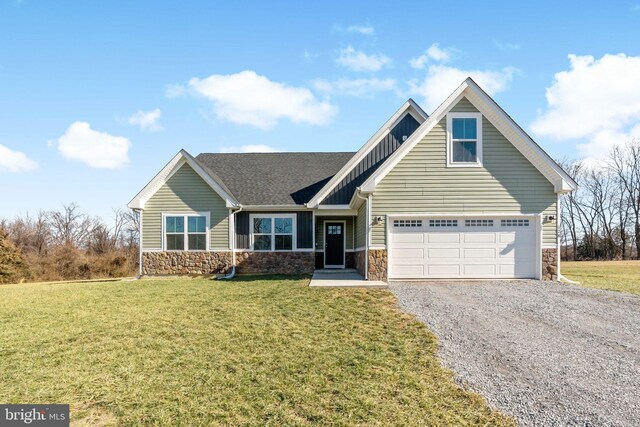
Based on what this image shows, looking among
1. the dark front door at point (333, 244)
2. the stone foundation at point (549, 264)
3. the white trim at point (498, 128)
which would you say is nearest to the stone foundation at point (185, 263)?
the dark front door at point (333, 244)

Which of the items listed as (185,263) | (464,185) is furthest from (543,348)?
(185,263)

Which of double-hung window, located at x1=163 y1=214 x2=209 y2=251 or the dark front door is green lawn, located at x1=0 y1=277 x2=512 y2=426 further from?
the dark front door

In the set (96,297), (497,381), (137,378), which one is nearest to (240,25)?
(96,297)

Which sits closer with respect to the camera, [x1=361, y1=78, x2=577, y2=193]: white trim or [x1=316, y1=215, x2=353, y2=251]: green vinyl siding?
[x1=361, y1=78, x2=577, y2=193]: white trim

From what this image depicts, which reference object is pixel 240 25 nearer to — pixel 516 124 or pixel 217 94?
pixel 217 94

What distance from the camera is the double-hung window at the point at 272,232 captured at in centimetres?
1748

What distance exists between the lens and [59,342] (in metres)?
6.52

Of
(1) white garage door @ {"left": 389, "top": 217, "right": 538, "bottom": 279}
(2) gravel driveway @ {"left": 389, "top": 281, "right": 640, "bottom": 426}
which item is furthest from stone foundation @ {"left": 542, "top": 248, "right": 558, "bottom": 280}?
(2) gravel driveway @ {"left": 389, "top": 281, "right": 640, "bottom": 426}

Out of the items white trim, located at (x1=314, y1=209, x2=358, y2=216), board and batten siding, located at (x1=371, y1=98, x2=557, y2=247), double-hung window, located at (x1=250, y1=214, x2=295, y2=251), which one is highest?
board and batten siding, located at (x1=371, y1=98, x2=557, y2=247)

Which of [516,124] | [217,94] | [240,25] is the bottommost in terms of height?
[516,124]

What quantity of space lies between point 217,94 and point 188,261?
7163mm

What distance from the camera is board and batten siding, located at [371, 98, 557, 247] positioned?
42.9 ft

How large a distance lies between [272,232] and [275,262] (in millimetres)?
1341

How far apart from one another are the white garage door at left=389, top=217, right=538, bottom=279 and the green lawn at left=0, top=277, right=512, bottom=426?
153 inches
